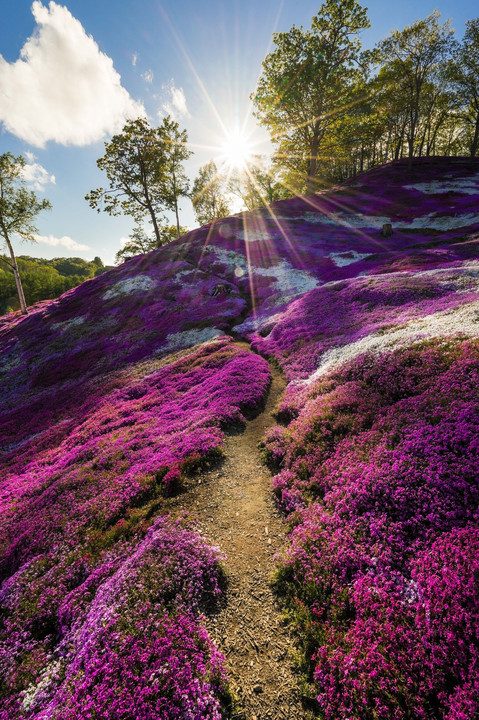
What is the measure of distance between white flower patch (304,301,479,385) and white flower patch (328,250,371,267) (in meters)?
23.4

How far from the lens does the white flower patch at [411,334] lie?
501 inches

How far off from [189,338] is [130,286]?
19838 millimetres

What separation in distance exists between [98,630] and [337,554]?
5712 mm

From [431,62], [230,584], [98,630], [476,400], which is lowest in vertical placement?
[230,584]

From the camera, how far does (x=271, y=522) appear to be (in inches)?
370

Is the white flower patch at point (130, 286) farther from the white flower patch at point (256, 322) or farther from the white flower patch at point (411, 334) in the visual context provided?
the white flower patch at point (411, 334)

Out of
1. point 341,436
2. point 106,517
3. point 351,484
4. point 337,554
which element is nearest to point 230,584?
point 337,554

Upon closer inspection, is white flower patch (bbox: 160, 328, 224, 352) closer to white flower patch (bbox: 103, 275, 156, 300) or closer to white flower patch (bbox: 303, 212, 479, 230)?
white flower patch (bbox: 103, 275, 156, 300)

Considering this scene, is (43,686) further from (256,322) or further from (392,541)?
(256,322)

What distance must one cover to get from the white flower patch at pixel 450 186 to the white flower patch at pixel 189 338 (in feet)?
177

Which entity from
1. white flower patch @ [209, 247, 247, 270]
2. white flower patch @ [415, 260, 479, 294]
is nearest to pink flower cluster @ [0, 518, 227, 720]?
white flower patch @ [415, 260, 479, 294]

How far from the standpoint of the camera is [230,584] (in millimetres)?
7664

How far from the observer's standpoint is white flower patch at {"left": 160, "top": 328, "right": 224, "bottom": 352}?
1118 inches

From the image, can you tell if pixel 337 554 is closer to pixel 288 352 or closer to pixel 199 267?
pixel 288 352
